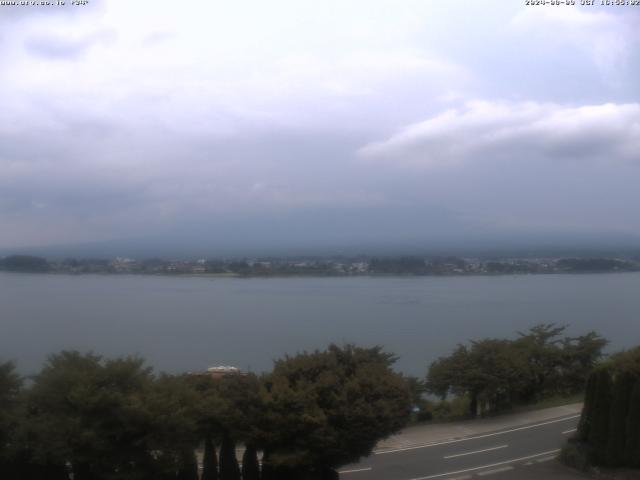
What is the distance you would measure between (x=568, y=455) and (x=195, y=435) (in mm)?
6724

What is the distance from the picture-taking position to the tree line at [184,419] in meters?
10.1

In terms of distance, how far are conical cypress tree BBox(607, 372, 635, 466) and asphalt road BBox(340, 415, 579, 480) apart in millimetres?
1742

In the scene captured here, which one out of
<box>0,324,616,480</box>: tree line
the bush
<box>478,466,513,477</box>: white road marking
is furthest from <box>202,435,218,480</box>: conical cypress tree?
the bush

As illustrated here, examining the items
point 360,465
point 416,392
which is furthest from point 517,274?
point 360,465

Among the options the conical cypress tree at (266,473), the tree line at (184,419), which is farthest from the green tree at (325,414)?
the conical cypress tree at (266,473)

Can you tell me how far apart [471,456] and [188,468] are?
651 centimetres

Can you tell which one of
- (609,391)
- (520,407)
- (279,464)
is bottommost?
(520,407)

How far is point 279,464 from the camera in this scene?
10.7 m

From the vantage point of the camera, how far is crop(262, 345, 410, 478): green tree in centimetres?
1080

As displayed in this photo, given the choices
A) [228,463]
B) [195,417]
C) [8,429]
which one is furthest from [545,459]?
[8,429]

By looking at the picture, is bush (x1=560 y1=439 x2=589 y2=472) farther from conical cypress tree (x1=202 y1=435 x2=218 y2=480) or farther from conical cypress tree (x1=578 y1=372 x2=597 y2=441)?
conical cypress tree (x1=202 y1=435 x2=218 y2=480)

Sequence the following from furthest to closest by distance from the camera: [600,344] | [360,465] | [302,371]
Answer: [600,344], [360,465], [302,371]

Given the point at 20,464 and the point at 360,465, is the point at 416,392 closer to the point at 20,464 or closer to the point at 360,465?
the point at 360,465

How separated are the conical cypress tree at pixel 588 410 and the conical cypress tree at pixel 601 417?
0.44 feet
